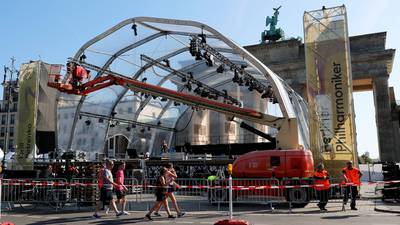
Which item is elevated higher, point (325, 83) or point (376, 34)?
point (376, 34)

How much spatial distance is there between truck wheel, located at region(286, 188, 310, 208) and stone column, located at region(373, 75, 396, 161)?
118 ft

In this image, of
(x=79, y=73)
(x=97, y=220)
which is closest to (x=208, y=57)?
(x=79, y=73)

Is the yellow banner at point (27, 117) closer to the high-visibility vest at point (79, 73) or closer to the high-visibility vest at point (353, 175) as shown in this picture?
the high-visibility vest at point (79, 73)

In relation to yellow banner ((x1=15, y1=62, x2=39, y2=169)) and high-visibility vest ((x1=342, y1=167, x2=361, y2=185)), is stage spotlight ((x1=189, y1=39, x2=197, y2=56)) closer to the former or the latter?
yellow banner ((x1=15, y1=62, x2=39, y2=169))

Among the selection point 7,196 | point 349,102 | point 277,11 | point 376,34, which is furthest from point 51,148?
point 277,11

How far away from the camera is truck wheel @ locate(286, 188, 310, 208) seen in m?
15.5

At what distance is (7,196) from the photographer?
650 inches

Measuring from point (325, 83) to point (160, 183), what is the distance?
10.3m

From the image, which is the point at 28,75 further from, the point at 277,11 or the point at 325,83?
the point at 277,11

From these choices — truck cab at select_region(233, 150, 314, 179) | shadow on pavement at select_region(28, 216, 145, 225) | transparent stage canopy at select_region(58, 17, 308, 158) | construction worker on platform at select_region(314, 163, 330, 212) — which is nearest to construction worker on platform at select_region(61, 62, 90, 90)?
transparent stage canopy at select_region(58, 17, 308, 158)

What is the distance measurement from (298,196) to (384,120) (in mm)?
38200

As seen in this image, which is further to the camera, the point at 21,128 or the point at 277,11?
the point at 277,11

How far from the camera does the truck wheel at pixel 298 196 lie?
15.5m

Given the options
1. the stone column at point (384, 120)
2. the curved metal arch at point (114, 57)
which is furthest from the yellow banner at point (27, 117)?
the stone column at point (384, 120)
